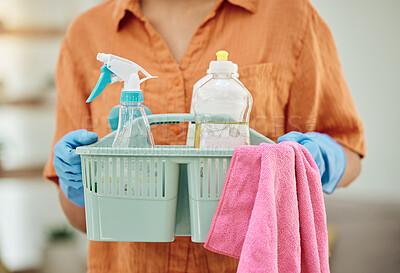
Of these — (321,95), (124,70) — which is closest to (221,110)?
(124,70)

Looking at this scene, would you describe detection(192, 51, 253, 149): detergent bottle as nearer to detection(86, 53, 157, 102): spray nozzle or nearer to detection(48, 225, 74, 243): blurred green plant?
detection(86, 53, 157, 102): spray nozzle

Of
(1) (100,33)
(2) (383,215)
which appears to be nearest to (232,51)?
(1) (100,33)

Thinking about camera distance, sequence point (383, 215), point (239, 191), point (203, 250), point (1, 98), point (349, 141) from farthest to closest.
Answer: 1. point (383, 215)
2. point (1, 98)
3. point (349, 141)
4. point (203, 250)
5. point (239, 191)

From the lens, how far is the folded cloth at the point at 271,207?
0.56 metres

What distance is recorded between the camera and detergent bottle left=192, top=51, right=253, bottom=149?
64 centimetres

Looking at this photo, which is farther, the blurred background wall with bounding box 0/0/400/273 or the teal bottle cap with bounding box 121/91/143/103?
the blurred background wall with bounding box 0/0/400/273

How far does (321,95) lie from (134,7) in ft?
1.46

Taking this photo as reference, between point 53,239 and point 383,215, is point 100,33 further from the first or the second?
point 383,215

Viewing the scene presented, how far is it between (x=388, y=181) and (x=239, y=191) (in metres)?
1.97

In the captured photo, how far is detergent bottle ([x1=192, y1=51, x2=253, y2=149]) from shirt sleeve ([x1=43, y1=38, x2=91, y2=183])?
0.35 metres

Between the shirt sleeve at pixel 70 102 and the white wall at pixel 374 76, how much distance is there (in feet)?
5.49

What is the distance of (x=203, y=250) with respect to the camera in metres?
0.86

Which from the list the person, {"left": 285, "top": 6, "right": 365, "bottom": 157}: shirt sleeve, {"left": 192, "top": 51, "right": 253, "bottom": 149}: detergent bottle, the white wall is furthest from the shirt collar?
the white wall

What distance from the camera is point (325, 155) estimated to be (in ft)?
2.59
